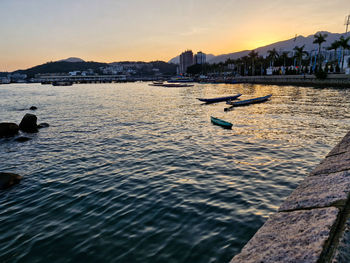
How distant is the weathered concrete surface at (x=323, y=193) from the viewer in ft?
17.5

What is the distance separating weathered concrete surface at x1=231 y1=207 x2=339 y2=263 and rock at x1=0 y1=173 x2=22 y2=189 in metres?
13.4

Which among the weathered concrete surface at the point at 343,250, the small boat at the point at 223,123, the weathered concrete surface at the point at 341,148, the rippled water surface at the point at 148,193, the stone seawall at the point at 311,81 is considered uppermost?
the stone seawall at the point at 311,81

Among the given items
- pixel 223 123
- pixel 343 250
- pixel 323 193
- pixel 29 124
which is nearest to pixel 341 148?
pixel 323 193

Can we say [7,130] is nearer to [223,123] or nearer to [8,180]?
[8,180]

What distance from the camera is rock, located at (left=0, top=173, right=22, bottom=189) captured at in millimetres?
12445

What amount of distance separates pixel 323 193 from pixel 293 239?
2.46m

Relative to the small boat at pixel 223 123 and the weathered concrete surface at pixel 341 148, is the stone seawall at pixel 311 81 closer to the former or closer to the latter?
the small boat at pixel 223 123

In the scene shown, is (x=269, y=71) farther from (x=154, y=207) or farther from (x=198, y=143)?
(x=154, y=207)

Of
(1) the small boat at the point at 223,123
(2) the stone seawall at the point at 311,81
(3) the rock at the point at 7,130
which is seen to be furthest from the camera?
(2) the stone seawall at the point at 311,81

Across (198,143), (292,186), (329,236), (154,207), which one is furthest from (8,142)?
(329,236)

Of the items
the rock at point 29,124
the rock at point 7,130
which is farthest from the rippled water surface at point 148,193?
the rock at point 29,124

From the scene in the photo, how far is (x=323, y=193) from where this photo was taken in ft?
19.5

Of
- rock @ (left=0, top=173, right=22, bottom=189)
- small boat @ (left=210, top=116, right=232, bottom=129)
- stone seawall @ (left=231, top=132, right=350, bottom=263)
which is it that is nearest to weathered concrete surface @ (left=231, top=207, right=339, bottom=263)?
stone seawall @ (left=231, top=132, right=350, bottom=263)

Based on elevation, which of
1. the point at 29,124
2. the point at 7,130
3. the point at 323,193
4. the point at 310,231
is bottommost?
the point at 7,130
